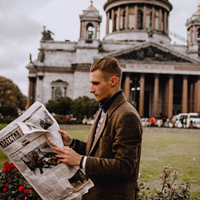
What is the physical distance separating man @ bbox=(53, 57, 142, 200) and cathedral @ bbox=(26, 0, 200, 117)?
3357 centimetres

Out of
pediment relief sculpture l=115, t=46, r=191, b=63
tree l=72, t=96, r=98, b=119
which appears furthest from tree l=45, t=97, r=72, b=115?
pediment relief sculpture l=115, t=46, r=191, b=63

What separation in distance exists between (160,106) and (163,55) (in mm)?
8033

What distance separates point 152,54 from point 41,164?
3738cm

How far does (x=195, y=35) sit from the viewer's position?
42938mm

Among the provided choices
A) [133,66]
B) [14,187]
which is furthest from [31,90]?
[14,187]

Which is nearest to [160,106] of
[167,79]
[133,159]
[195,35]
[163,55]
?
[167,79]

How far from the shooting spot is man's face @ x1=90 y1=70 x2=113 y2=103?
2236 millimetres

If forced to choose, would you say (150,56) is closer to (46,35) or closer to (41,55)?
(41,55)

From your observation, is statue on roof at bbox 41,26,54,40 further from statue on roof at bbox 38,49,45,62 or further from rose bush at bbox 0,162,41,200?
rose bush at bbox 0,162,41,200

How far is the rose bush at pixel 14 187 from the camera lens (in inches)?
171

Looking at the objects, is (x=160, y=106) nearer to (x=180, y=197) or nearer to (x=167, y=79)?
(x=167, y=79)

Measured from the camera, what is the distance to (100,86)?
226cm

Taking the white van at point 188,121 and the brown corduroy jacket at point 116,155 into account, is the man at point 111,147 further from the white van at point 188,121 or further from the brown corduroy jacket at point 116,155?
the white van at point 188,121

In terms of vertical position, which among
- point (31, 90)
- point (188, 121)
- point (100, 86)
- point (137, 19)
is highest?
point (137, 19)
